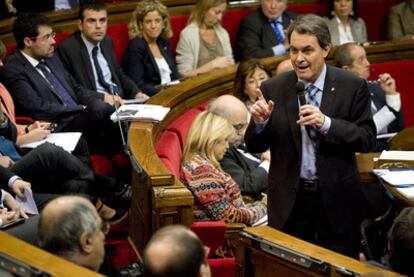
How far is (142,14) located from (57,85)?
0.84 meters

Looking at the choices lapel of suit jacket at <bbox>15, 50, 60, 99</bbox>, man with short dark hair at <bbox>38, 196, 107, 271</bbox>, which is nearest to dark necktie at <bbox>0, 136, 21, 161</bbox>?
lapel of suit jacket at <bbox>15, 50, 60, 99</bbox>

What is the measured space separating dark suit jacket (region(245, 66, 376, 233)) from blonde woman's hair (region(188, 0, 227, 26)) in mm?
2291

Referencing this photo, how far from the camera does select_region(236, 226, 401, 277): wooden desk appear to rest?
202 cm

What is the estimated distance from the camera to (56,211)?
6.59 ft

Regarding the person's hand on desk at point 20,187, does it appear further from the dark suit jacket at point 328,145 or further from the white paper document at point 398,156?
the white paper document at point 398,156

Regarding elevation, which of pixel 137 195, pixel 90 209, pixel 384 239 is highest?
pixel 90 209

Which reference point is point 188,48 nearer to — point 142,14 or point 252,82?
point 142,14

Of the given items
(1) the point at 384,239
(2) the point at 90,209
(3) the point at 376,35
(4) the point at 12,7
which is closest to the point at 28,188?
(2) the point at 90,209

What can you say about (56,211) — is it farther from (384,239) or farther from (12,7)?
(12,7)

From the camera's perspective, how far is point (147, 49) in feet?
15.2

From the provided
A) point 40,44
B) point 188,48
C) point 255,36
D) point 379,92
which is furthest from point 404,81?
point 40,44

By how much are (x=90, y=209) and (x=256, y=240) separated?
461 millimetres

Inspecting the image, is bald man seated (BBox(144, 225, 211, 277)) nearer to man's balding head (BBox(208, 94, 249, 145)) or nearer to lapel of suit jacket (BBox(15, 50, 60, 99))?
man's balding head (BBox(208, 94, 249, 145))

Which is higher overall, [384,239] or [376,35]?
[376,35]
